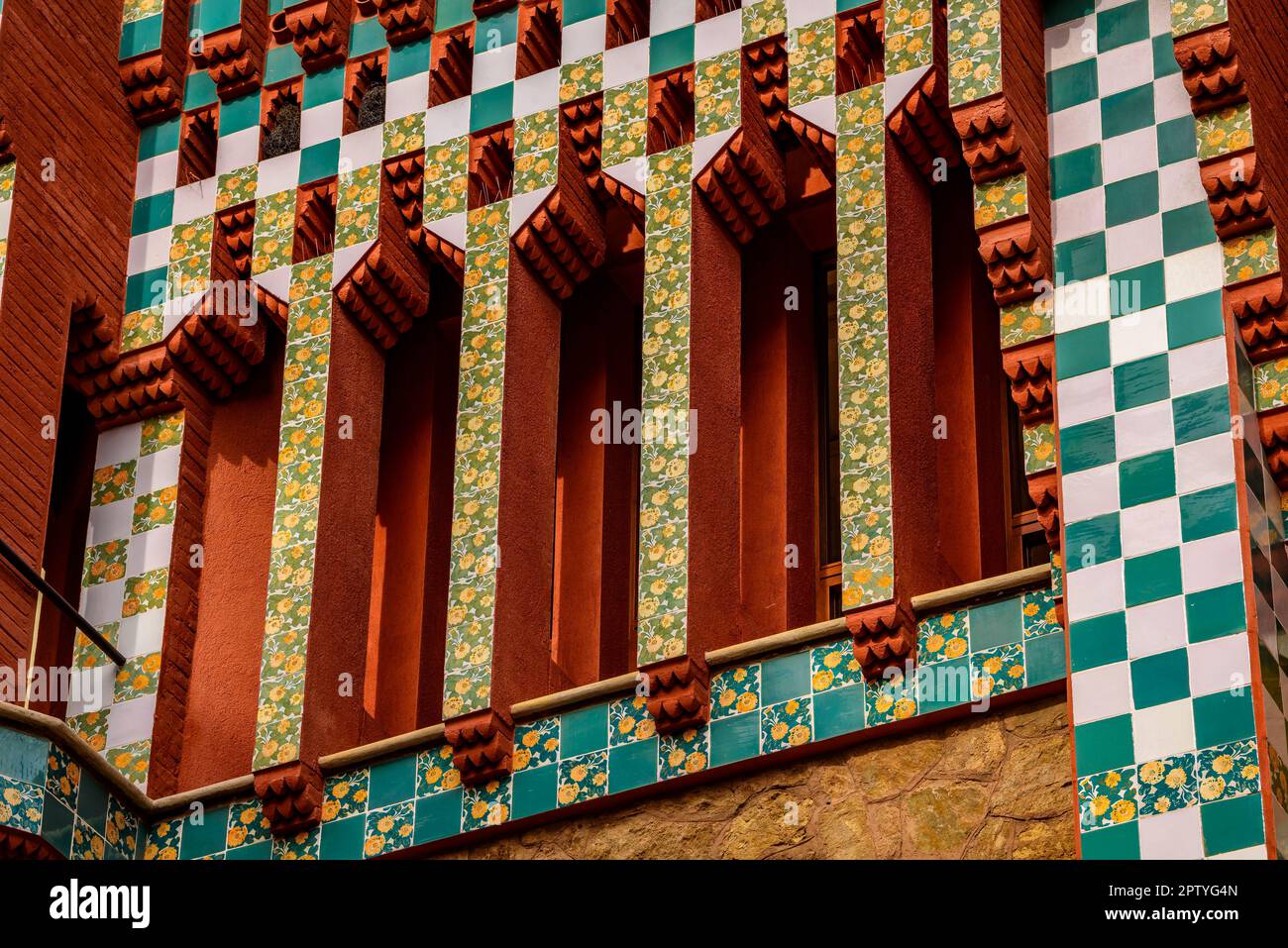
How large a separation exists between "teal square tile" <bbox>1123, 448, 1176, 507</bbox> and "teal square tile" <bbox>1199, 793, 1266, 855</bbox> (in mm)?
1074

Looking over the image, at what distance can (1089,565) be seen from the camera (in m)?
10.8

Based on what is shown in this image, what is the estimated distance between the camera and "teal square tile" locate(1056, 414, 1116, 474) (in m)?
11.0

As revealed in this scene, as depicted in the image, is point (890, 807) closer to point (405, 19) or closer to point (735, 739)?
point (735, 739)

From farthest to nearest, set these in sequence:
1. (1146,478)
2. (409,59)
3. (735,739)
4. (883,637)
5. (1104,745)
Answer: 1. (409,59)
2. (735,739)
3. (883,637)
4. (1146,478)
5. (1104,745)

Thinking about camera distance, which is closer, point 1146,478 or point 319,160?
point 1146,478

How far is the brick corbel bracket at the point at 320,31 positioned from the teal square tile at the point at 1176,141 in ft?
12.7

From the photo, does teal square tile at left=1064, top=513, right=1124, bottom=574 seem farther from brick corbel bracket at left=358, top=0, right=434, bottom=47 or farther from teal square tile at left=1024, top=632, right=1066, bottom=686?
brick corbel bracket at left=358, top=0, right=434, bottom=47

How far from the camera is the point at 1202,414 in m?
10.9

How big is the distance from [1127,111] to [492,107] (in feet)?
9.27

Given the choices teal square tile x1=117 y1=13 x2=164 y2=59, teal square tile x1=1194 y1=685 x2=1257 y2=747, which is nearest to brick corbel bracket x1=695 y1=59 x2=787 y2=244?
teal square tile x1=117 y1=13 x2=164 y2=59

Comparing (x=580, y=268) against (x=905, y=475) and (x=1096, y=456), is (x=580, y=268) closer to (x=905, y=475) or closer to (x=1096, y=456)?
(x=905, y=475)

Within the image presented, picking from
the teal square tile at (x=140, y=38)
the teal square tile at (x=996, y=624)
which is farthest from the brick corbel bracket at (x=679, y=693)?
the teal square tile at (x=140, y=38)

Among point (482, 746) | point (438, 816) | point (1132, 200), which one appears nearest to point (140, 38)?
point (482, 746)

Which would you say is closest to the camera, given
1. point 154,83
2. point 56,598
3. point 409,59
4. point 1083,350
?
point 1083,350
